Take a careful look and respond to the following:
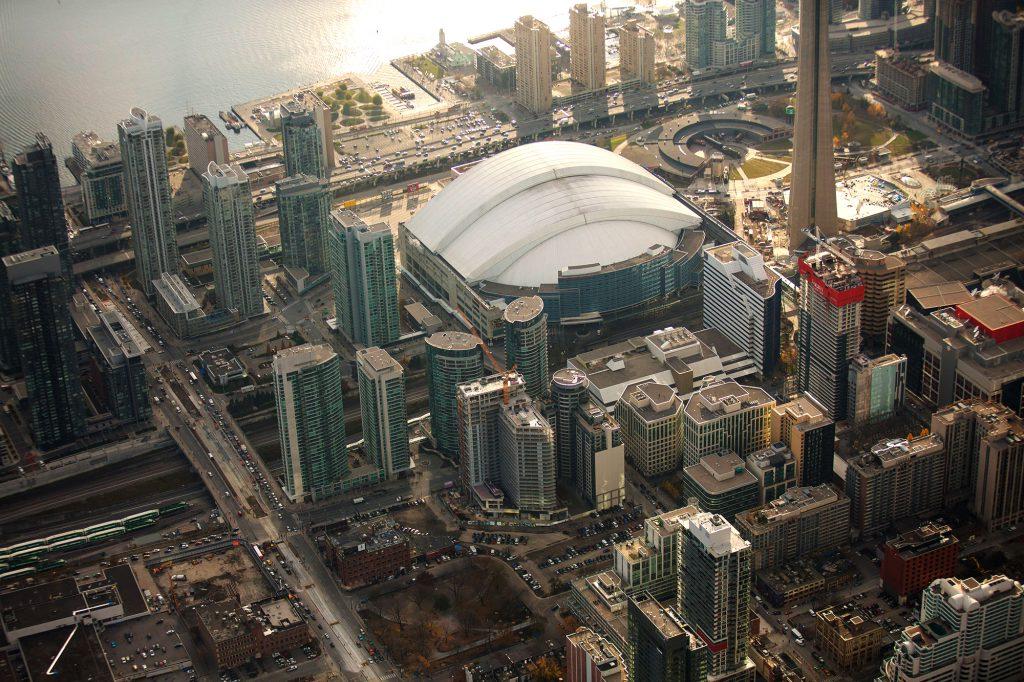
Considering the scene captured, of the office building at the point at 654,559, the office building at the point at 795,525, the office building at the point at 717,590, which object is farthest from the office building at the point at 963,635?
the office building at the point at 654,559

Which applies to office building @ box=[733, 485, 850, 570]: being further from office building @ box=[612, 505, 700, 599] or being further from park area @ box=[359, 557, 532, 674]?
park area @ box=[359, 557, 532, 674]

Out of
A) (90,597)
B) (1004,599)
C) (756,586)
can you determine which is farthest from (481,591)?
(1004,599)

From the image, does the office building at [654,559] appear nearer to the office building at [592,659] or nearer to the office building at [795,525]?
the office building at [795,525]

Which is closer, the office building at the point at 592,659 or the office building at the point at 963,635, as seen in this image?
the office building at the point at 592,659

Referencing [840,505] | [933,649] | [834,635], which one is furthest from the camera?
[840,505]

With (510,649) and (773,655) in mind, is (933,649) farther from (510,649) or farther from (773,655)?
(510,649)

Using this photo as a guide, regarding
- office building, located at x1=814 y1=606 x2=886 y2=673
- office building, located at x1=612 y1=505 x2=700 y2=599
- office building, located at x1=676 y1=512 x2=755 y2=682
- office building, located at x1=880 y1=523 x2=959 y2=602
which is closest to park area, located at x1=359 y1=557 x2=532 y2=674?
office building, located at x1=612 y1=505 x2=700 y2=599
